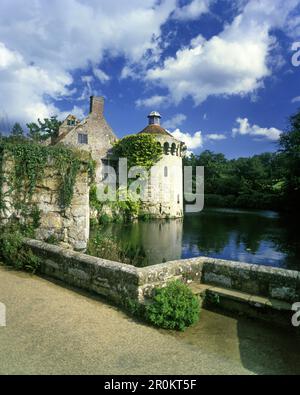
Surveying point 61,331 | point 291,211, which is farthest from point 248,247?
point 291,211

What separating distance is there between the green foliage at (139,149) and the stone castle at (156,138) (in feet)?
2.29

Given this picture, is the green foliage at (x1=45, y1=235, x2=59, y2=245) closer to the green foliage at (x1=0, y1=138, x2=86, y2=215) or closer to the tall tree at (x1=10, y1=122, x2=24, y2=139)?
the green foliage at (x1=0, y1=138, x2=86, y2=215)

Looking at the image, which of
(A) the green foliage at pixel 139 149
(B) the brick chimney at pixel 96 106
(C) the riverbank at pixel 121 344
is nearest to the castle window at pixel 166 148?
(A) the green foliage at pixel 139 149

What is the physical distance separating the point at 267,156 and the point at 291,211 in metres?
34.0

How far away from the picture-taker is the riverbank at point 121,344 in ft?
8.98

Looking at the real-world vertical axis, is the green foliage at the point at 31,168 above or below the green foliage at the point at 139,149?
below

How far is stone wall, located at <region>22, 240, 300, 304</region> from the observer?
3.95m

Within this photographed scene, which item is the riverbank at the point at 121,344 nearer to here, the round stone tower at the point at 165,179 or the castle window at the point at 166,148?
the round stone tower at the point at 165,179

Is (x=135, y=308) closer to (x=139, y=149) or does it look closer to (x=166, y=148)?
(x=139, y=149)

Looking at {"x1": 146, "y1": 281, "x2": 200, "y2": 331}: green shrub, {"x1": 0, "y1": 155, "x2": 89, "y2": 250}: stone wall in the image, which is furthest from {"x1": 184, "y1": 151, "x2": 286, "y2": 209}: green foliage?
{"x1": 146, "y1": 281, "x2": 200, "y2": 331}: green shrub

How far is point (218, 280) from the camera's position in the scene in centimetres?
454

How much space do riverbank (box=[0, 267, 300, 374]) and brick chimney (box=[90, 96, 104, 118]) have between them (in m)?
22.1

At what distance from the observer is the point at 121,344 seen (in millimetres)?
3123
